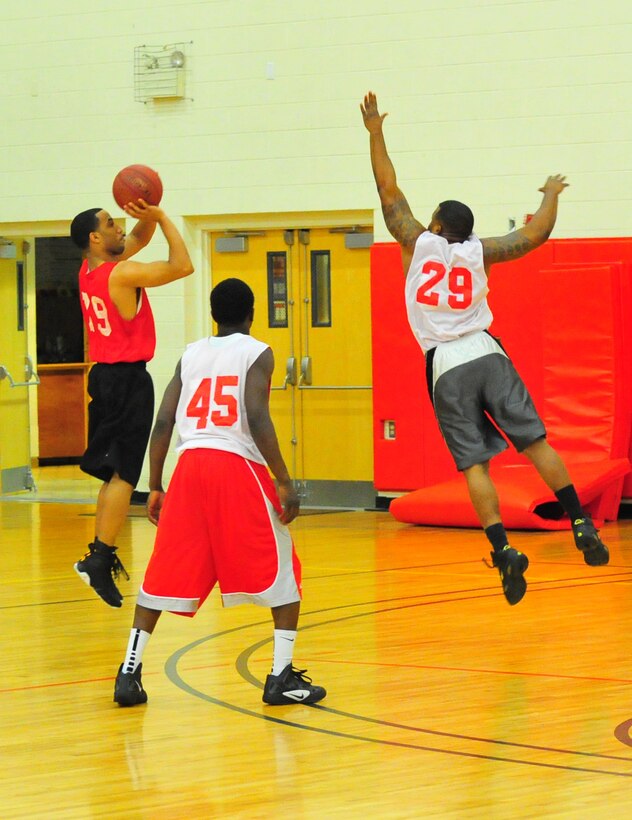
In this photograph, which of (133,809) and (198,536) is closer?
(133,809)

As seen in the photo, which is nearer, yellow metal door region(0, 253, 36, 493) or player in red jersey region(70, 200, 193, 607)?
player in red jersey region(70, 200, 193, 607)

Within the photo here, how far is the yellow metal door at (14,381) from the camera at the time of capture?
13.2 meters

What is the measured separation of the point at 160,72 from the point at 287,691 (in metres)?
8.20

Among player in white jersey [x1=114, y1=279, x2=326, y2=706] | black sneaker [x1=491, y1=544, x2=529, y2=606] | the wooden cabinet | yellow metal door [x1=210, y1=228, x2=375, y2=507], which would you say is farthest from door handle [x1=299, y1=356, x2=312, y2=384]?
player in white jersey [x1=114, y1=279, x2=326, y2=706]

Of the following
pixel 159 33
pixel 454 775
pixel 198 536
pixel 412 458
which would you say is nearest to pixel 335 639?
pixel 198 536

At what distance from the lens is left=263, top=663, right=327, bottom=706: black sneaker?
199 inches

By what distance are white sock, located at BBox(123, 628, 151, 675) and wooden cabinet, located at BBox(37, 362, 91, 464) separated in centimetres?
1180

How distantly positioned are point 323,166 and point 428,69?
1.20 metres

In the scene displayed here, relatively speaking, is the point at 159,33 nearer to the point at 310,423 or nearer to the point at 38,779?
the point at 310,423

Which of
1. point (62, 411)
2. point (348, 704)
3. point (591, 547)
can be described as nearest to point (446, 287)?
point (591, 547)

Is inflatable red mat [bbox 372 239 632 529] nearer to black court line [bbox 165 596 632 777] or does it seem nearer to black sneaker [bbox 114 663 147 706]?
black court line [bbox 165 596 632 777]

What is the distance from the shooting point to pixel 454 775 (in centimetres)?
415

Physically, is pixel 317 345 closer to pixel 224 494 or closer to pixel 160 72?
pixel 160 72

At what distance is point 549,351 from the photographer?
10.6 m
